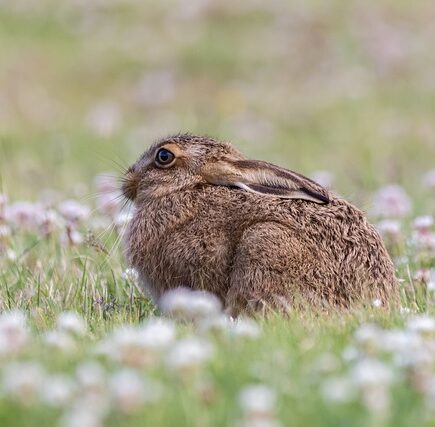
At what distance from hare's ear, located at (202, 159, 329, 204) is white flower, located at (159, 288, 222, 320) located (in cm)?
66

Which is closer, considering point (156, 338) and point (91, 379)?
point (91, 379)

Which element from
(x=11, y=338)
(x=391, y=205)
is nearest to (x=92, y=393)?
(x=11, y=338)

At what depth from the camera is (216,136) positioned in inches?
504

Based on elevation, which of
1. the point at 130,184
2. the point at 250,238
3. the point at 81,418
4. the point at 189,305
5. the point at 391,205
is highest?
the point at 391,205

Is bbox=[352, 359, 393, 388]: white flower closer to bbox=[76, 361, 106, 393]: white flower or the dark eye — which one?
bbox=[76, 361, 106, 393]: white flower

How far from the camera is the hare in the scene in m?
5.33

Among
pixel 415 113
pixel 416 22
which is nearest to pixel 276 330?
pixel 415 113

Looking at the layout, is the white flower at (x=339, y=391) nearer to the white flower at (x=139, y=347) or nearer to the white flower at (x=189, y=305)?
the white flower at (x=139, y=347)

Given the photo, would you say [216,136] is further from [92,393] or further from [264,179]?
[92,393]

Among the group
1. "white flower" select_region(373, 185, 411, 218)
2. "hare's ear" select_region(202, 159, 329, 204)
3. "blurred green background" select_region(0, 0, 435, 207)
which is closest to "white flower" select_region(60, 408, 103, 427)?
"hare's ear" select_region(202, 159, 329, 204)

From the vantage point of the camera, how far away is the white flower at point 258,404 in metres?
2.97

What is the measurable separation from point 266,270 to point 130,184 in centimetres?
137

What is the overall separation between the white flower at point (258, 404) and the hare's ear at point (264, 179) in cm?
234

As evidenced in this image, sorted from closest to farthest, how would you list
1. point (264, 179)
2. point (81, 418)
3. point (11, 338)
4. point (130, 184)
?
point (81, 418) → point (11, 338) → point (264, 179) → point (130, 184)
